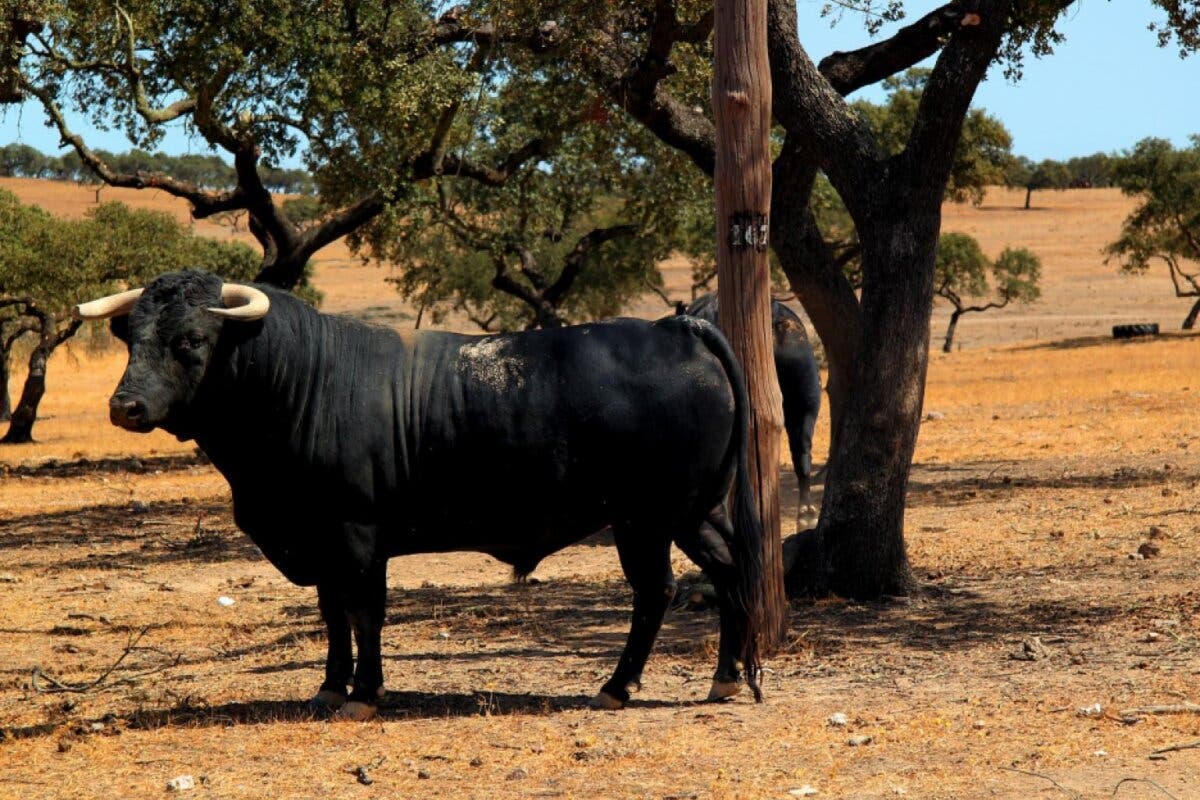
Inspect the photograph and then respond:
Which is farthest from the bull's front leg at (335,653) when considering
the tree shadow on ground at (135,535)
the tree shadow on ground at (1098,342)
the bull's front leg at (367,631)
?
the tree shadow on ground at (1098,342)

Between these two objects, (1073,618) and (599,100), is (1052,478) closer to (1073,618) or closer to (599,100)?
(599,100)

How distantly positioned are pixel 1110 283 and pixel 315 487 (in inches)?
3062

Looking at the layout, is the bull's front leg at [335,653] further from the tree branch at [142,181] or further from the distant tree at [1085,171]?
the distant tree at [1085,171]

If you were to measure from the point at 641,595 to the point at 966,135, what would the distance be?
25.5 meters

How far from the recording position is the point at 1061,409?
2742 cm

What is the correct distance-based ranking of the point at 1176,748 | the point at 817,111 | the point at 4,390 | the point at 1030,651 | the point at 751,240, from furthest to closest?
the point at 4,390 < the point at 817,111 < the point at 751,240 < the point at 1030,651 < the point at 1176,748

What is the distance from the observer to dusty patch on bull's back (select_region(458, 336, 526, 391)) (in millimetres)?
7500

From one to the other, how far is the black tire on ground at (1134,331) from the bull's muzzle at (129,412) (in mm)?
48786

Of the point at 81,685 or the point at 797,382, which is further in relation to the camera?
the point at 797,382

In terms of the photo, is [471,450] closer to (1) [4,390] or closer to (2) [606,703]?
(2) [606,703]

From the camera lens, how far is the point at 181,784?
20.2ft

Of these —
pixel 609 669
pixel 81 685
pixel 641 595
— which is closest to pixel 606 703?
pixel 641 595

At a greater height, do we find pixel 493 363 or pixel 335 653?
pixel 493 363

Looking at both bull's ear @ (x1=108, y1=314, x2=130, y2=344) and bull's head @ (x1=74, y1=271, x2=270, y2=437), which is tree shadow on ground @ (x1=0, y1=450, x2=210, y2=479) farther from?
bull's head @ (x1=74, y1=271, x2=270, y2=437)
